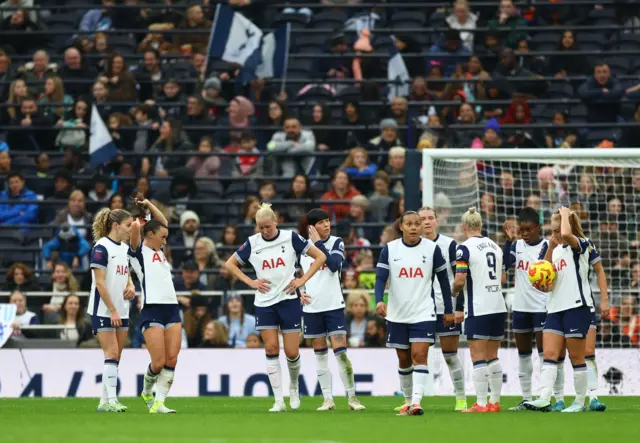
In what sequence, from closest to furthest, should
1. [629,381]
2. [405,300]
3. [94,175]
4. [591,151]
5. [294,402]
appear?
[405,300] < [294,402] < [591,151] < [629,381] < [94,175]

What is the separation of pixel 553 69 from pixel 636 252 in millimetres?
7234

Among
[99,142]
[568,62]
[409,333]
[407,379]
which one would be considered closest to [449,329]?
[407,379]

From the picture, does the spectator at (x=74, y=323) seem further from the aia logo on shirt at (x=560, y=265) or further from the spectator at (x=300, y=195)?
the aia logo on shirt at (x=560, y=265)

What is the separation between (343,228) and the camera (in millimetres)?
21578

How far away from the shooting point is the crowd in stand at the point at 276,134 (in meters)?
19.9

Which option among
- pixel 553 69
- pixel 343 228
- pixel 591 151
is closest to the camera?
pixel 591 151

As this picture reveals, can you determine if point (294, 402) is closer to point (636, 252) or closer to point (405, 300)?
point (405, 300)

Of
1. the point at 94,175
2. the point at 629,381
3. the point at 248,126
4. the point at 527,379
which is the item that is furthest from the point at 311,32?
the point at 527,379

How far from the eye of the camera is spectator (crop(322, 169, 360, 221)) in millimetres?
22172

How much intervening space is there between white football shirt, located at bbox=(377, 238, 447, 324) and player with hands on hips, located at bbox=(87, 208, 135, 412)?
289 cm

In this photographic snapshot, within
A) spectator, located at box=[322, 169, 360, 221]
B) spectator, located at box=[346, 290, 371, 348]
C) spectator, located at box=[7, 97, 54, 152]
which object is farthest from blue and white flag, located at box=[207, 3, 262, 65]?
spectator, located at box=[346, 290, 371, 348]

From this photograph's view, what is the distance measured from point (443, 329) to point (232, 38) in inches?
476

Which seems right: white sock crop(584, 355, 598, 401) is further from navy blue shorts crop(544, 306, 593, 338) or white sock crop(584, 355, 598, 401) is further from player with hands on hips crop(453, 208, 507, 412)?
player with hands on hips crop(453, 208, 507, 412)

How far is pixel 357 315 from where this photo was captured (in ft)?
63.4
